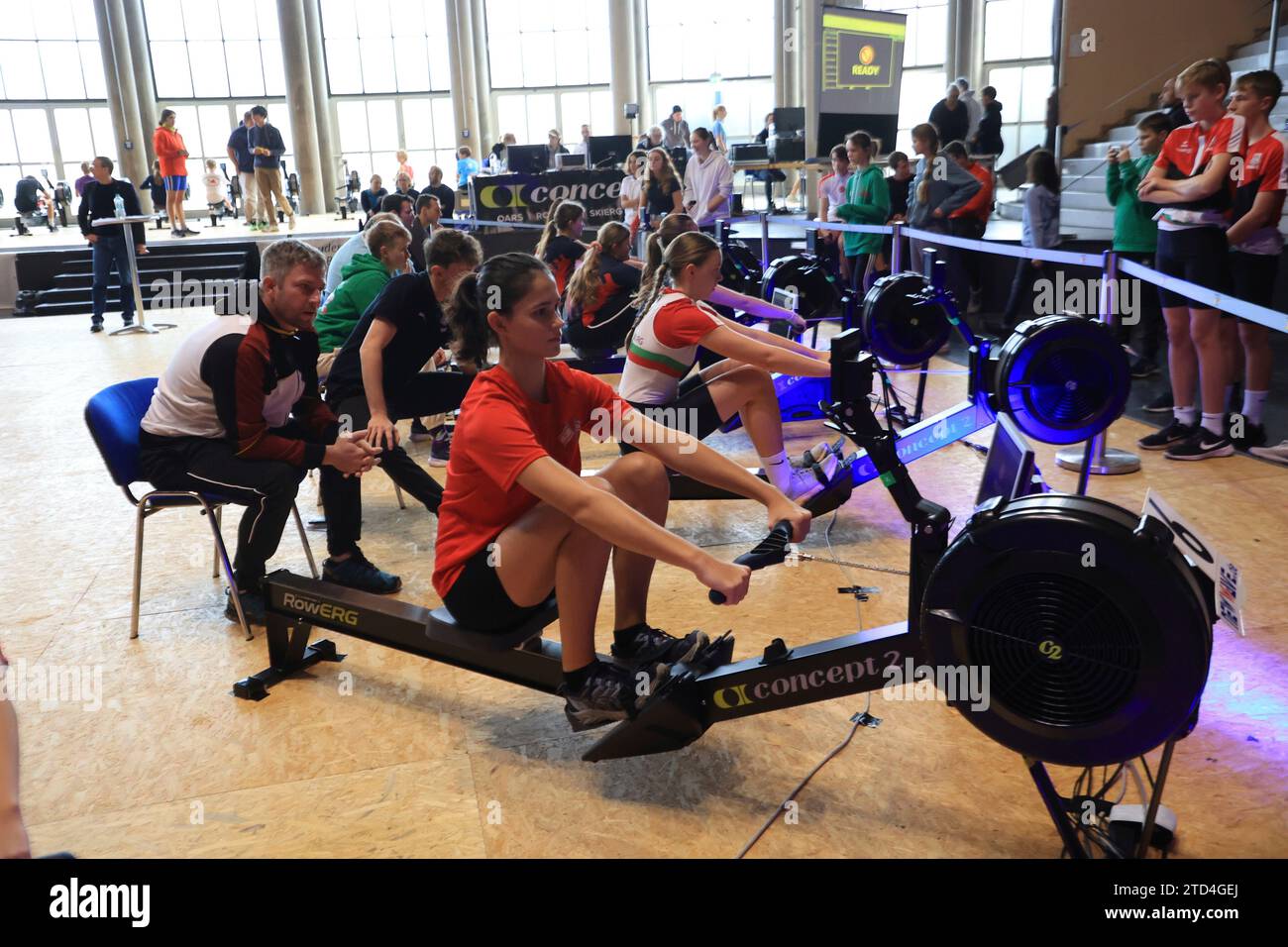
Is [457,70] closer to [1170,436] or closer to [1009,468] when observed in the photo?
[1170,436]

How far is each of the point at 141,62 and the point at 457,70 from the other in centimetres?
691

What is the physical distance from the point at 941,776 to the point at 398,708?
155 cm

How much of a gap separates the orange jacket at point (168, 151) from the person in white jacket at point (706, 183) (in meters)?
9.76

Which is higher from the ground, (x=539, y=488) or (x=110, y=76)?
(x=110, y=76)

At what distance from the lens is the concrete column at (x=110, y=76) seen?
70.5 feet

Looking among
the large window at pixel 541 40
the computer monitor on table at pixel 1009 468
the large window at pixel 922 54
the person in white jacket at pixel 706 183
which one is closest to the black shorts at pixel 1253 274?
the computer monitor on table at pixel 1009 468

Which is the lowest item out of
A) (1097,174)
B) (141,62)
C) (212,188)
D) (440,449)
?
(440,449)

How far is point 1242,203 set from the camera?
15.7 feet

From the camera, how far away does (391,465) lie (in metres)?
4.07

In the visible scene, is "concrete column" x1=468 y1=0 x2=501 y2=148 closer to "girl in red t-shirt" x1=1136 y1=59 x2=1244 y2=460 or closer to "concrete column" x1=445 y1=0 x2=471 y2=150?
"concrete column" x1=445 y1=0 x2=471 y2=150

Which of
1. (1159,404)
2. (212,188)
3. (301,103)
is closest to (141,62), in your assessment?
(301,103)

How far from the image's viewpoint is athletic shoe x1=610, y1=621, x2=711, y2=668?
262cm

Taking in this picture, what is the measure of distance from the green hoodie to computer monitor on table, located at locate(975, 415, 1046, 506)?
304 centimetres
